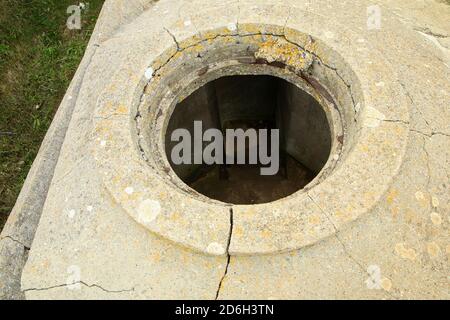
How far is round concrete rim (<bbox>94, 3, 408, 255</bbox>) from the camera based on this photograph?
81.7 inches

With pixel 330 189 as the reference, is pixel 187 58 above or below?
above

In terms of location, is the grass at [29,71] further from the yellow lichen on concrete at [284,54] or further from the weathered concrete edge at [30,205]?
the yellow lichen on concrete at [284,54]

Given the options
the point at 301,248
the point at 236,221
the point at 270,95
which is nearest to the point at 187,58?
the point at 236,221

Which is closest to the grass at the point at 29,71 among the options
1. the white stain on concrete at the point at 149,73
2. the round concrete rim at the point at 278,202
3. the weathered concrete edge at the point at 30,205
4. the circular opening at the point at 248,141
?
the circular opening at the point at 248,141

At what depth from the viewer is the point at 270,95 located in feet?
18.4

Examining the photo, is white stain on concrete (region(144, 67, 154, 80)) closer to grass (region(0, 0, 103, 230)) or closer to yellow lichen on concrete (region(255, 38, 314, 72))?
yellow lichen on concrete (region(255, 38, 314, 72))

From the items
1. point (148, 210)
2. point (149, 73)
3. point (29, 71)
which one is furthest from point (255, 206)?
point (29, 71)

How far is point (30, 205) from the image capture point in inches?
109

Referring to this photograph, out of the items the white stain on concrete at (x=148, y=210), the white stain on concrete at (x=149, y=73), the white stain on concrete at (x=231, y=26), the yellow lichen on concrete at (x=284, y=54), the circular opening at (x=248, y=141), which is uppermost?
the circular opening at (x=248, y=141)

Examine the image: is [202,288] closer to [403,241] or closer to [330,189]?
[330,189]

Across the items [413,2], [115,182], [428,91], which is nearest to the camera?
[115,182]

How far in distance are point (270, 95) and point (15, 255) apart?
3.92m

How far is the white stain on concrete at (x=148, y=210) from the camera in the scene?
2164 mm

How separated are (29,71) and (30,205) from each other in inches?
130
